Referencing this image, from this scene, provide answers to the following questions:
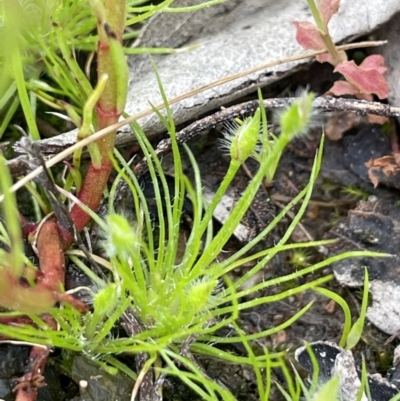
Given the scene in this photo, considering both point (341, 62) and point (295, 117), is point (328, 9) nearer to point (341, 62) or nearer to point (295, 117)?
point (341, 62)

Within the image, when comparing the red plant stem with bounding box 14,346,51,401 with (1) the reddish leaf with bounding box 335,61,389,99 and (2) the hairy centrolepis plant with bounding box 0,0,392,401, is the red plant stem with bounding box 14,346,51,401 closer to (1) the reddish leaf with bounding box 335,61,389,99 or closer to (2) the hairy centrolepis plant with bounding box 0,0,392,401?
(2) the hairy centrolepis plant with bounding box 0,0,392,401

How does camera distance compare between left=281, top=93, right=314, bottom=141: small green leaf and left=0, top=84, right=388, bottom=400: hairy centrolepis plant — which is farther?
left=0, top=84, right=388, bottom=400: hairy centrolepis plant

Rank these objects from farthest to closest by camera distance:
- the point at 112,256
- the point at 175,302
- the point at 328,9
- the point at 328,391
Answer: the point at 328,9 → the point at 175,302 → the point at 112,256 → the point at 328,391

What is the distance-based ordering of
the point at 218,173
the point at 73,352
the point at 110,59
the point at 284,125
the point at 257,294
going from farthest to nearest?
the point at 218,173
the point at 257,294
the point at 73,352
the point at 110,59
the point at 284,125

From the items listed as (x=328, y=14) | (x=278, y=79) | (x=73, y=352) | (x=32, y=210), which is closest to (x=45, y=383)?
(x=73, y=352)

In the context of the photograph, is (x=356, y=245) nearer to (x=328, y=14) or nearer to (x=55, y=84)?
(x=328, y=14)

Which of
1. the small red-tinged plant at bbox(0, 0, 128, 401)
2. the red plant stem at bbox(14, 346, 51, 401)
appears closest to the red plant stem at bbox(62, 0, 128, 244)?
the small red-tinged plant at bbox(0, 0, 128, 401)

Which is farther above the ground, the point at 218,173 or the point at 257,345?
the point at 218,173

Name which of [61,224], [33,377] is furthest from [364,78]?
[33,377]
